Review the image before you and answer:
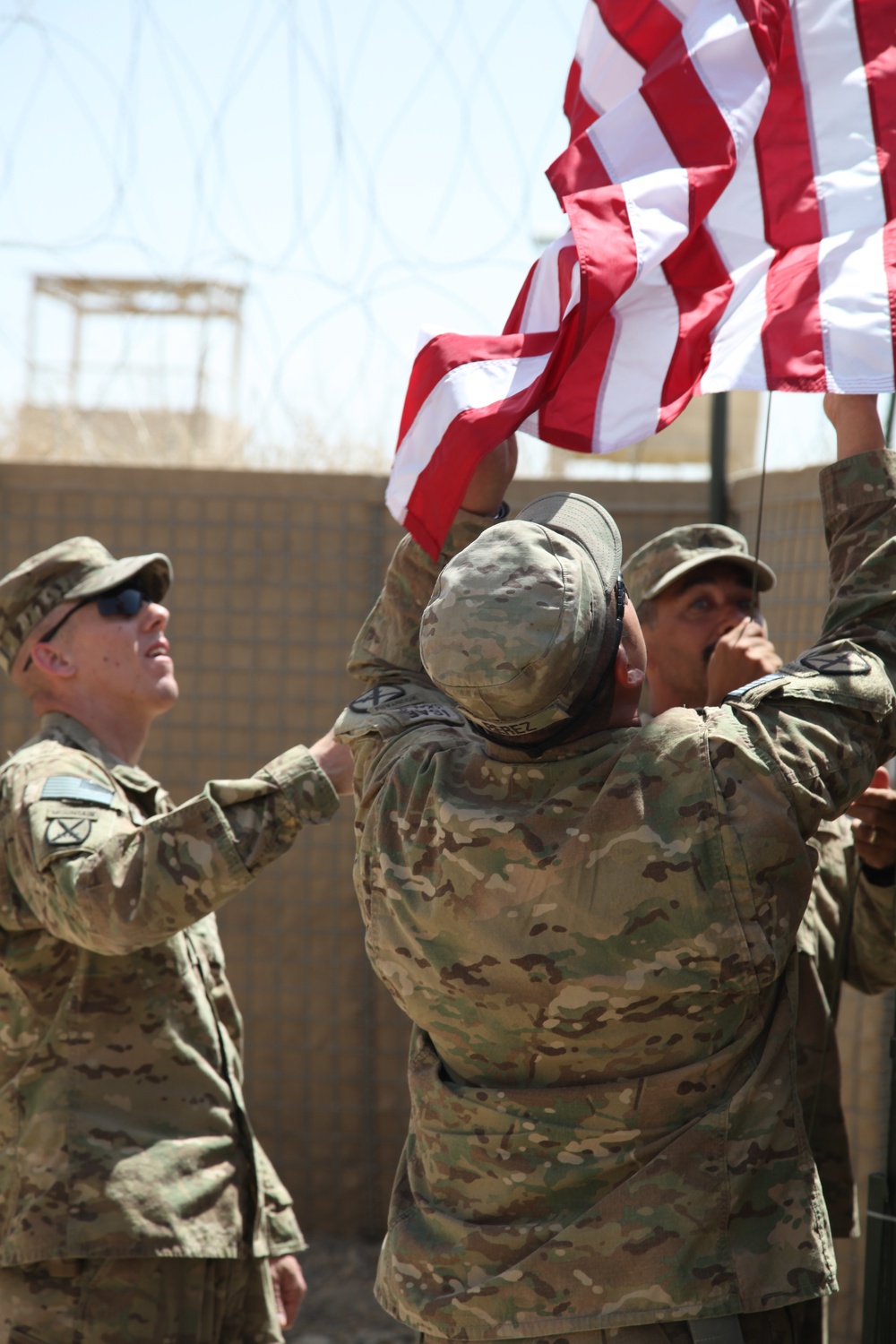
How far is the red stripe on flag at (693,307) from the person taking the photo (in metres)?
2.49

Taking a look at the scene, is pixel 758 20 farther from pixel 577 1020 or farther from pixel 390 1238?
pixel 390 1238

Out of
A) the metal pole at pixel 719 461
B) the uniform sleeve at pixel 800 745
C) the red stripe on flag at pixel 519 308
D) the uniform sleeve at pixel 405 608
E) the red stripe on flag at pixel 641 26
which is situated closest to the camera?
the uniform sleeve at pixel 800 745

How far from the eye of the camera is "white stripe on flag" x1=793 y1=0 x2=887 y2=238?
2.57 m

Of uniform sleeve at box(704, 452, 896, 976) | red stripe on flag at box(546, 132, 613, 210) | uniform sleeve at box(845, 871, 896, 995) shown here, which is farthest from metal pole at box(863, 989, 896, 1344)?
red stripe on flag at box(546, 132, 613, 210)

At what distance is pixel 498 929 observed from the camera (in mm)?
Result: 1867

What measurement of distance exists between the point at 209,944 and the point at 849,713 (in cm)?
179

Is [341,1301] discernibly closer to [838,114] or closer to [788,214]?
[788,214]

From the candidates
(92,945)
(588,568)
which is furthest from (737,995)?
(92,945)

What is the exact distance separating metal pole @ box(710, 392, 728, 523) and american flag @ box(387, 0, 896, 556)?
2.05 m

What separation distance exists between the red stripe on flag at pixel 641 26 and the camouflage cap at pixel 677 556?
3.66 feet

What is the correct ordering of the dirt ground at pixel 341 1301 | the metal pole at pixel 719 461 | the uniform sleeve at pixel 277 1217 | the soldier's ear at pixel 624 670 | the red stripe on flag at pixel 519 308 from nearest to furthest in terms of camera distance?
the soldier's ear at pixel 624 670, the red stripe on flag at pixel 519 308, the uniform sleeve at pixel 277 1217, the dirt ground at pixel 341 1301, the metal pole at pixel 719 461

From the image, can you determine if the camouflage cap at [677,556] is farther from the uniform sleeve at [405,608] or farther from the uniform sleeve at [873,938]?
the uniform sleeve at [405,608]

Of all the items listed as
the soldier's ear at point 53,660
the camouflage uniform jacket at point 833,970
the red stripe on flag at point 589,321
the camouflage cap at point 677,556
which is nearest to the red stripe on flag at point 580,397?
the red stripe on flag at point 589,321

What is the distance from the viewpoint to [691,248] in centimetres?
261
